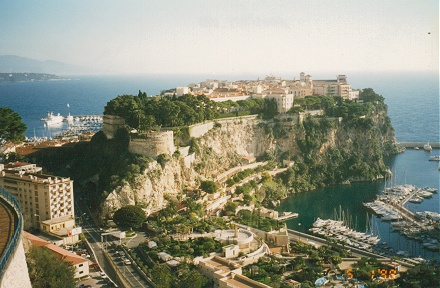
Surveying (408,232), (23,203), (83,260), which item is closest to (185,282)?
(83,260)

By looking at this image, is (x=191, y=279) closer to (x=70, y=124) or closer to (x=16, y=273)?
(x=16, y=273)

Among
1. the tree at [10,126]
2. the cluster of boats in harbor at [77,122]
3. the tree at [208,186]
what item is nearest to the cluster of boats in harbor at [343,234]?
the tree at [208,186]

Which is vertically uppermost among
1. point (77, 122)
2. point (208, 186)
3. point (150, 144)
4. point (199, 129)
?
point (199, 129)

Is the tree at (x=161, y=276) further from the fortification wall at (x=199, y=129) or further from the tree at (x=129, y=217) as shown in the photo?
the fortification wall at (x=199, y=129)

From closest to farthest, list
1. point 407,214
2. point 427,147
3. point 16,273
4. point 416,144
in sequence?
point 16,273
point 407,214
point 427,147
point 416,144

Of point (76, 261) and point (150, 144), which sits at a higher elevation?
point (150, 144)

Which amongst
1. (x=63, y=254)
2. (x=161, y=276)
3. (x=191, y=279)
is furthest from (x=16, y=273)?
(x=191, y=279)
